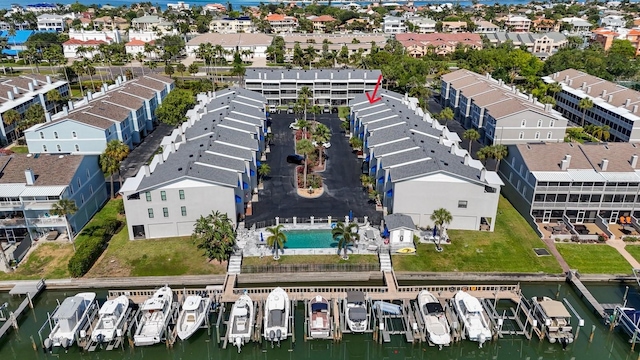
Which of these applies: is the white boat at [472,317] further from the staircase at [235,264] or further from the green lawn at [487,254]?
the staircase at [235,264]

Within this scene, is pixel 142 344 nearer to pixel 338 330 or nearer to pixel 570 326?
pixel 338 330

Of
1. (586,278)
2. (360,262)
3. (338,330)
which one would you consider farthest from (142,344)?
(586,278)

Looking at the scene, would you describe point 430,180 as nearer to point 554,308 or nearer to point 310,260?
point 310,260

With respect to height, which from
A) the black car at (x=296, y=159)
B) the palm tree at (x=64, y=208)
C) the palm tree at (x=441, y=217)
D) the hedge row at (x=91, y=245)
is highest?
the palm tree at (x=64, y=208)

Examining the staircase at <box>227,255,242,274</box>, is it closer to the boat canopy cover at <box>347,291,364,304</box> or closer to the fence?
the fence

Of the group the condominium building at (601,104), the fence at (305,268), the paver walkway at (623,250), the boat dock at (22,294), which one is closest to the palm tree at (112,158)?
the boat dock at (22,294)

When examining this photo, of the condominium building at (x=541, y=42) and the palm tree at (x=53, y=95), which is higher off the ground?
the condominium building at (x=541, y=42)
